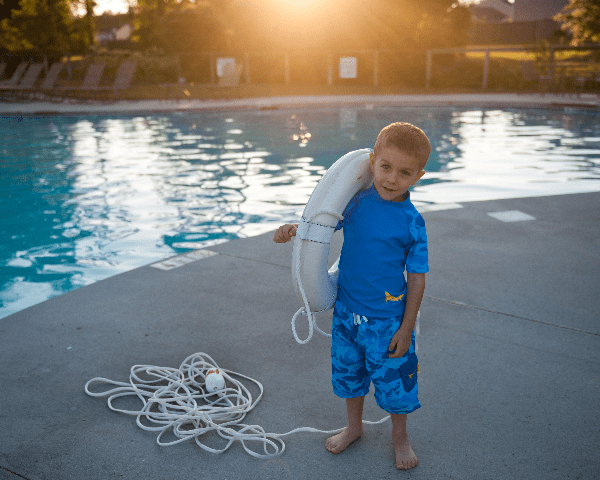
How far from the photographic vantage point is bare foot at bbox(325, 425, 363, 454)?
2133 mm

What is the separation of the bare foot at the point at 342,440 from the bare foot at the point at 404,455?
0.17 meters

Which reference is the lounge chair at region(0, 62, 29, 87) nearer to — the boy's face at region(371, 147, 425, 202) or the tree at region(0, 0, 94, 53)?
the tree at region(0, 0, 94, 53)

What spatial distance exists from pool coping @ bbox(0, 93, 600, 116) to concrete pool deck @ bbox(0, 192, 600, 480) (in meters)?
14.8

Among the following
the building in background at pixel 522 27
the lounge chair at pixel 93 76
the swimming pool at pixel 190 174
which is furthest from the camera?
the building in background at pixel 522 27

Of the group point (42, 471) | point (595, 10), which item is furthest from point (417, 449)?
point (595, 10)

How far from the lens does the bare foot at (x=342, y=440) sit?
2.13 metres

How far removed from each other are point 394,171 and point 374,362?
0.69m

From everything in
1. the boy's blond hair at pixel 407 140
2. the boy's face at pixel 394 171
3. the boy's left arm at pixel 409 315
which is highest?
the boy's blond hair at pixel 407 140

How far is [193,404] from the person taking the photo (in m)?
2.39

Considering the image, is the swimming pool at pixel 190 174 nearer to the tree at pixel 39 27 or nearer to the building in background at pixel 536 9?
the tree at pixel 39 27

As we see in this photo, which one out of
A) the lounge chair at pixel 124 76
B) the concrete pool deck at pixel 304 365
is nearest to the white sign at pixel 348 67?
the lounge chair at pixel 124 76

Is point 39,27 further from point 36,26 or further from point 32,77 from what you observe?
point 32,77

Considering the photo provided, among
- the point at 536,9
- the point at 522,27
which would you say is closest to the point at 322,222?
the point at 522,27

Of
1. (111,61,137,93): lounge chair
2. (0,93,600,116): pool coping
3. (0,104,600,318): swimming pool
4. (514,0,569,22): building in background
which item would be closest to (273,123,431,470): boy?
(0,104,600,318): swimming pool
